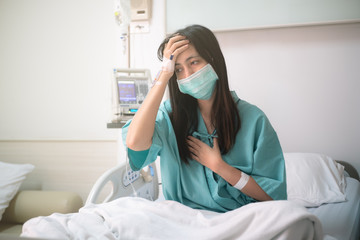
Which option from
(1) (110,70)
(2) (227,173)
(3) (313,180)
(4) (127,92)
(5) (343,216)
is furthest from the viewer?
(1) (110,70)

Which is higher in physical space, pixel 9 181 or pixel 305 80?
pixel 305 80

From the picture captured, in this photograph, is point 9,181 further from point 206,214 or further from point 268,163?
point 268,163

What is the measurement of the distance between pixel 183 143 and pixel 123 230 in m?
0.49

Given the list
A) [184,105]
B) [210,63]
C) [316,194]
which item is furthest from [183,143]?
[316,194]

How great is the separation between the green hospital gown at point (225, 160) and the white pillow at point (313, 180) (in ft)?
2.08

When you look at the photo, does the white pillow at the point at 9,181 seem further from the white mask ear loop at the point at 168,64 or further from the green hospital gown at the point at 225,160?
the white mask ear loop at the point at 168,64

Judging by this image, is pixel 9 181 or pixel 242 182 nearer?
pixel 242 182

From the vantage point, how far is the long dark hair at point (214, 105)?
42.3 inches

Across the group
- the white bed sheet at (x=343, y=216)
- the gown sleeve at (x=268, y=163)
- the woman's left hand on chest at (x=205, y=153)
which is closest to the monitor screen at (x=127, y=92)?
the woman's left hand on chest at (x=205, y=153)

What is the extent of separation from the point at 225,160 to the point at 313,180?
2.73ft

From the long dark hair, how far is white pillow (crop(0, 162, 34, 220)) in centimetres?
160

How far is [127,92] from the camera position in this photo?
186 cm

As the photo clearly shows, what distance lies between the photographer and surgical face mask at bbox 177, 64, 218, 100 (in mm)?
1064

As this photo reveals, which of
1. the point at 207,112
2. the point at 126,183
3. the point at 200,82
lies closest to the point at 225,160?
the point at 207,112
